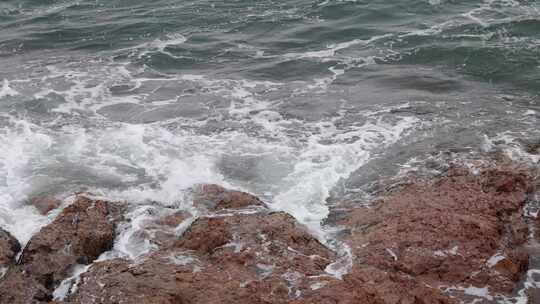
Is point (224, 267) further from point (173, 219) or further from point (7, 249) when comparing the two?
point (7, 249)

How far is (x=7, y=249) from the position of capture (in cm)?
825

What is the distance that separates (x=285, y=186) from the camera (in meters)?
10.8

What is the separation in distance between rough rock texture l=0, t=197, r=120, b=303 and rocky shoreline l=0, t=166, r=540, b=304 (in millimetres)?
16

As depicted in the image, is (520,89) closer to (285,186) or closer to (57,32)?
(285,186)

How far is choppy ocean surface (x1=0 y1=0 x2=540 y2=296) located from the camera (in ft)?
36.1

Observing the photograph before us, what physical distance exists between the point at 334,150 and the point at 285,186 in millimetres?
1886

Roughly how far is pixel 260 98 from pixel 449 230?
8240mm

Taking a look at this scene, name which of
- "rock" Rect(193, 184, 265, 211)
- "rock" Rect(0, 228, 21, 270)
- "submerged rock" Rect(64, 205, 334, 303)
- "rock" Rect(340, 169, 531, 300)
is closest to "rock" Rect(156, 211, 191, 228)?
"rock" Rect(193, 184, 265, 211)

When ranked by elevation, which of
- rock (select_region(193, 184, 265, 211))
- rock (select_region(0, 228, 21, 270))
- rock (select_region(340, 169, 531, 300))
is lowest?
rock (select_region(340, 169, 531, 300))

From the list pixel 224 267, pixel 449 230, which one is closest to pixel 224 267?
pixel 224 267

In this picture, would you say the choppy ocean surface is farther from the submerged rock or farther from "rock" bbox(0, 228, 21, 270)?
the submerged rock

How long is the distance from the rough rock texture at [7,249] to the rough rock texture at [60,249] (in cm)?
22

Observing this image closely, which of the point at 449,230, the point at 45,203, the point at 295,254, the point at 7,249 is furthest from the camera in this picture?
the point at 45,203

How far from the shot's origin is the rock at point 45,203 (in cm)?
977
